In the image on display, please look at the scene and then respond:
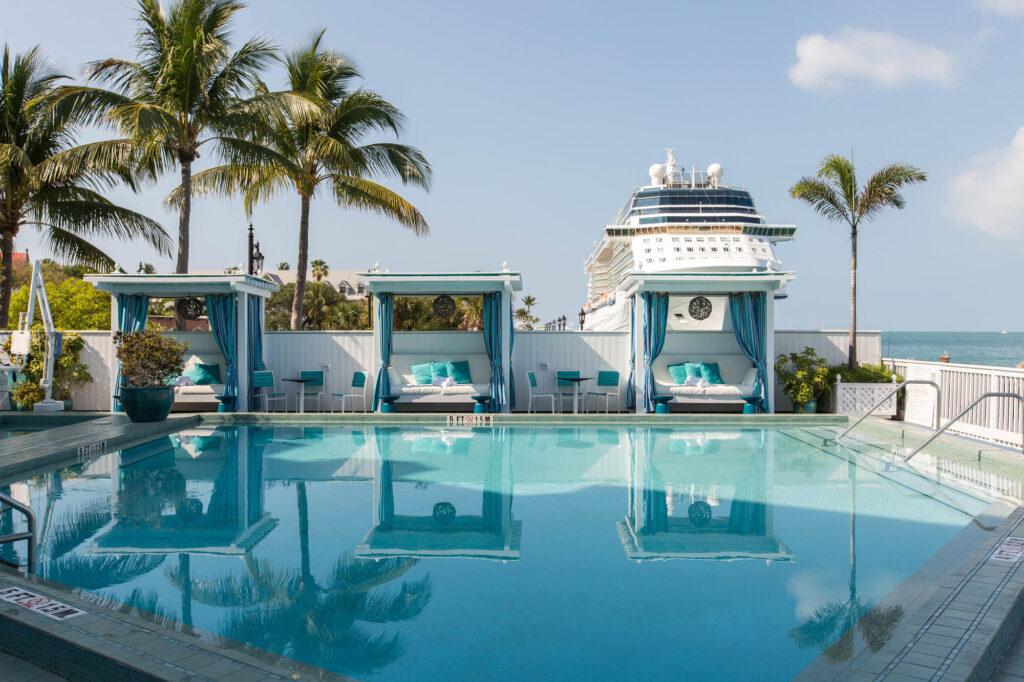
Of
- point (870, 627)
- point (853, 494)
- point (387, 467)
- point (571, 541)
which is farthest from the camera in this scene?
point (387, 467)

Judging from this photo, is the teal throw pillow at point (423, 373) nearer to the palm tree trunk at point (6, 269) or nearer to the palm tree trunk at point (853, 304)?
the palm tree trunk at point (853, 304)

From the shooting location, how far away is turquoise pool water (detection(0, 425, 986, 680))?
9.59 ft

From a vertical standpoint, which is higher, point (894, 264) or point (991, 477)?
point (894, 264)

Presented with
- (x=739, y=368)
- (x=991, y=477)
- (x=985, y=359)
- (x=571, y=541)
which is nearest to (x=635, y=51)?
(x=739, y=368)

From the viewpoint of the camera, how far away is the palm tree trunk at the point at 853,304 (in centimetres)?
1105

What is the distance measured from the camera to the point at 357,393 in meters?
11.5

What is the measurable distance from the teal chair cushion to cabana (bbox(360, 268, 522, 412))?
13cm

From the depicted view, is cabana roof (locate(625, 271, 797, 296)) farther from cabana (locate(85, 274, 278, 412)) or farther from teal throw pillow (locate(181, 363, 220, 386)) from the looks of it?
teal throw pillow (locate(181, 363, 220, 386))

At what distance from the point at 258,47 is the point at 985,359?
64.9 meters

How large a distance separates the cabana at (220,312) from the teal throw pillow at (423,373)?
2685 mm

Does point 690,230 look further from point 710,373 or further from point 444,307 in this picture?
point 444,307

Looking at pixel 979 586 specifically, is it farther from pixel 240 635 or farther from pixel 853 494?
pixel 240 635

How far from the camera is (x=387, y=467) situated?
6945 mm

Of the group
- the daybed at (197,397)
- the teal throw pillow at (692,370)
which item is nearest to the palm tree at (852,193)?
the teal throw pillow at (692,370)
